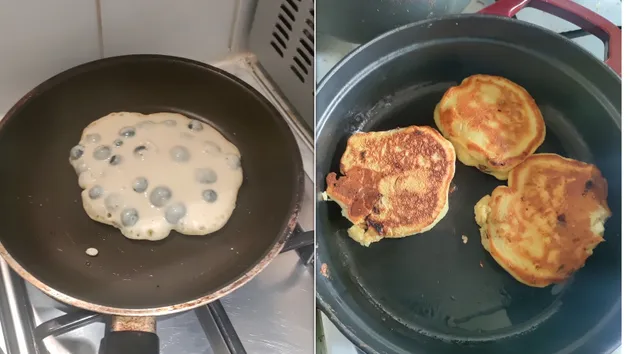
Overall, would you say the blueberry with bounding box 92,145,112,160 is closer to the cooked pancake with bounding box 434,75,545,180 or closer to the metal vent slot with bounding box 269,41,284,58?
the metal vent slot with bounding box 269,41,284,58

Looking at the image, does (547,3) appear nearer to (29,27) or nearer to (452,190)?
(452,190)

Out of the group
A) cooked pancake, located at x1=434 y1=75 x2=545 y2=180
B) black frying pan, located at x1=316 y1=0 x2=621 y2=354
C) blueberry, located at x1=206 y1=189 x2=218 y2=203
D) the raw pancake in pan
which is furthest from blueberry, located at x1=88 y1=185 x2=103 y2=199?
cooked pancake, located at x1=434 y1=75 x2=545 y2=180

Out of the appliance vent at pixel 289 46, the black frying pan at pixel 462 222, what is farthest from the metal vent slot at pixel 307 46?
the black frying pan at pixel 462 222

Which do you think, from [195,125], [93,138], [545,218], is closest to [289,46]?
[195,125]

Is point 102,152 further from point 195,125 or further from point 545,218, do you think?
point 545,218

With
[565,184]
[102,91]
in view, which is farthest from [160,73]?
[565,184]

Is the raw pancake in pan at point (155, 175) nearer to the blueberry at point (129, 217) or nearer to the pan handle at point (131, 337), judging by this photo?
the blueberry at point (129, 217)
